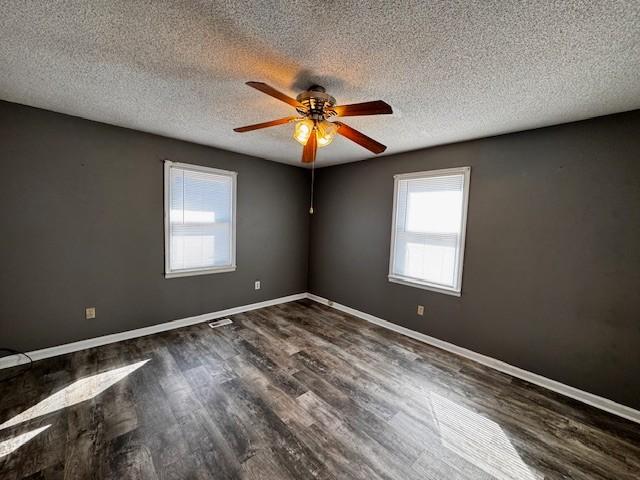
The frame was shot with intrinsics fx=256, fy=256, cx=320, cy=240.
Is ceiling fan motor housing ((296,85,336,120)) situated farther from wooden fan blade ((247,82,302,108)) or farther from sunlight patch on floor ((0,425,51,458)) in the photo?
sunlight patch on floor ((0,425,51,458))

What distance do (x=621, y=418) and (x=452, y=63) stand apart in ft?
9.91

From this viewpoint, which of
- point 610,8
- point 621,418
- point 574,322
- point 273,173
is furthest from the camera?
point 273,173

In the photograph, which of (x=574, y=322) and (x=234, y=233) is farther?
(x=234, y=233)

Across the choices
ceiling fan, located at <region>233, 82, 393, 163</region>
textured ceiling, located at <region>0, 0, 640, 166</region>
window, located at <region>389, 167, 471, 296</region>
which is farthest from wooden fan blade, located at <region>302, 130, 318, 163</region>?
window, located at <region>389, 167, 471, 296</region>

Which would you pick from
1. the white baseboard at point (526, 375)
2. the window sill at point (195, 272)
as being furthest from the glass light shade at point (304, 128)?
the white baseboard at point (526, 375)

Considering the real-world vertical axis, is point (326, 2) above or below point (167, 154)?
above

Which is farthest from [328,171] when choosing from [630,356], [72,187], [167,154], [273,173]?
[630,356]

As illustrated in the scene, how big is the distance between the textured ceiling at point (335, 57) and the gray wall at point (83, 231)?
0.41 metres

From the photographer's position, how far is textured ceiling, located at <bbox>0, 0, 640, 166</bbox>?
123cm

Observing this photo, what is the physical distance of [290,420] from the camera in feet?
6.20

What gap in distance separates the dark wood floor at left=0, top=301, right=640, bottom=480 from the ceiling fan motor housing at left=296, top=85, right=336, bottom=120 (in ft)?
7.35

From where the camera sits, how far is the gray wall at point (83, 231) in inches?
94.6

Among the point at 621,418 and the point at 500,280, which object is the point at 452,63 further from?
the point at 621,418

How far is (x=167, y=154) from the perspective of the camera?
3.18m
